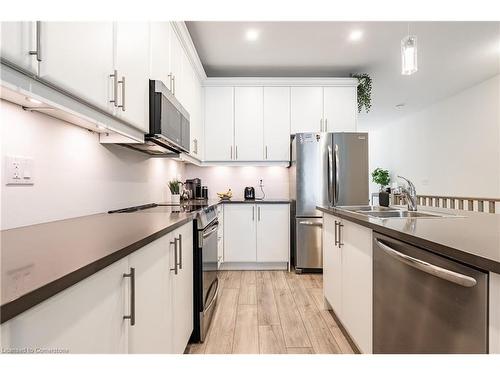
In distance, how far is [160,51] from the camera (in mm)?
2031

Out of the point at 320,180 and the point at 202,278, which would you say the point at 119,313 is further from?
the point at 320,180

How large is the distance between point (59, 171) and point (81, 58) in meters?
0.64

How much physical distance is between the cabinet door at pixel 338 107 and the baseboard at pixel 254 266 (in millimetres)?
1996

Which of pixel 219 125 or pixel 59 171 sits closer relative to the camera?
pixel 59 171

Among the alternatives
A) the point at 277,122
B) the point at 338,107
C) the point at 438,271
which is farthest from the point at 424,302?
the point at 338,107

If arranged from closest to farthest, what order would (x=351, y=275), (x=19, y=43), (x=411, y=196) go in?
(x=19, y=43)
(x=351, y=275)
(x=411, y=196)

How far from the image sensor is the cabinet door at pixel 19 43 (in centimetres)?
72

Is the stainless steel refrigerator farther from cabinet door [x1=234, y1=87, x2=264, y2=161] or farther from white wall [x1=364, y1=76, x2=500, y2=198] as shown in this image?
white wall [x1=364, y1=76, x2=500, y2=198]

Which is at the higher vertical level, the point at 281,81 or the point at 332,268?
the point at 281,81

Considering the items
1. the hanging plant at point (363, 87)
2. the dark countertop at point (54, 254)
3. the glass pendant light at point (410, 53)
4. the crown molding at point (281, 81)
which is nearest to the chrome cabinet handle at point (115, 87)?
the dark countertop at point (54, 254)

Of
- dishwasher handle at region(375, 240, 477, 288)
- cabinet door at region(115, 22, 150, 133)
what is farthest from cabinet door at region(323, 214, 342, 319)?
cabinet door at region(115, 22, 150, 133)

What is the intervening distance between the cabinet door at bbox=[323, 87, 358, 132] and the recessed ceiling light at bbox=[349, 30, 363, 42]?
0.79 m

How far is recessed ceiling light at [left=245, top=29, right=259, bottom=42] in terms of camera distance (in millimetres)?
2928
